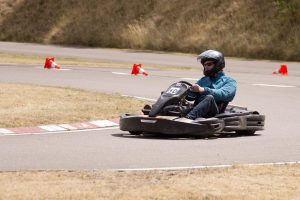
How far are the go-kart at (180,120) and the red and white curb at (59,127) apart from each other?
1337 millimetres

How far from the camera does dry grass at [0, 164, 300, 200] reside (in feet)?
30.0

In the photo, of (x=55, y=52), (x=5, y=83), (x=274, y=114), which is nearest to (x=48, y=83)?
(x=5, y=83)

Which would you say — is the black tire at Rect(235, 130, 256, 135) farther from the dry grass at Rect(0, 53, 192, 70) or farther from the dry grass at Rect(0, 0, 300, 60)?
the dry grass at Rect(0, 0, 300, 60)

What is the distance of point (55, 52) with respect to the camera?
39.2m

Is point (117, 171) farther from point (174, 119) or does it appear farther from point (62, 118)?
point (62, 118)

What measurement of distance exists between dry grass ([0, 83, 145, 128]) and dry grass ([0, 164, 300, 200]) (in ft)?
17.4

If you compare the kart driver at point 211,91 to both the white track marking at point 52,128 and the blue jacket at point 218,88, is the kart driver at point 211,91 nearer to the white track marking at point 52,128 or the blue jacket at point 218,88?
the blue jacket at point 218,88

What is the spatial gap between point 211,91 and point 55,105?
4.28 meters

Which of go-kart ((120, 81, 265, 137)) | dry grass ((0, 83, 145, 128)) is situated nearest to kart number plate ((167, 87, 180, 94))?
go-kart ((120, 81, 265, 137))

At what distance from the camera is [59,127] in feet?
51.3

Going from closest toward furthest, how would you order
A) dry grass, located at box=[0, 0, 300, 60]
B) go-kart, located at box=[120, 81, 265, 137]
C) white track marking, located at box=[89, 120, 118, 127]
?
go-kart, located at box=[120, 81, 265, 137]
white track marking, located at box=[89, 120, 118, 127]
dry grass, located at box=[0, 0, 300, 60]

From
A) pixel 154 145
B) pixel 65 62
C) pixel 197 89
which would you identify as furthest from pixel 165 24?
pixel 154 145

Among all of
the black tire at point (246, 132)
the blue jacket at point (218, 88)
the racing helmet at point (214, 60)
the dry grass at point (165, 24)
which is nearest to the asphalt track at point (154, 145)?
the black tire at point (246, 132)

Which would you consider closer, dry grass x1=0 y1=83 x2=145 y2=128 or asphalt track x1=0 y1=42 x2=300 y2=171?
asphalt track x1=0 y1=42 x2=300 y2=171
